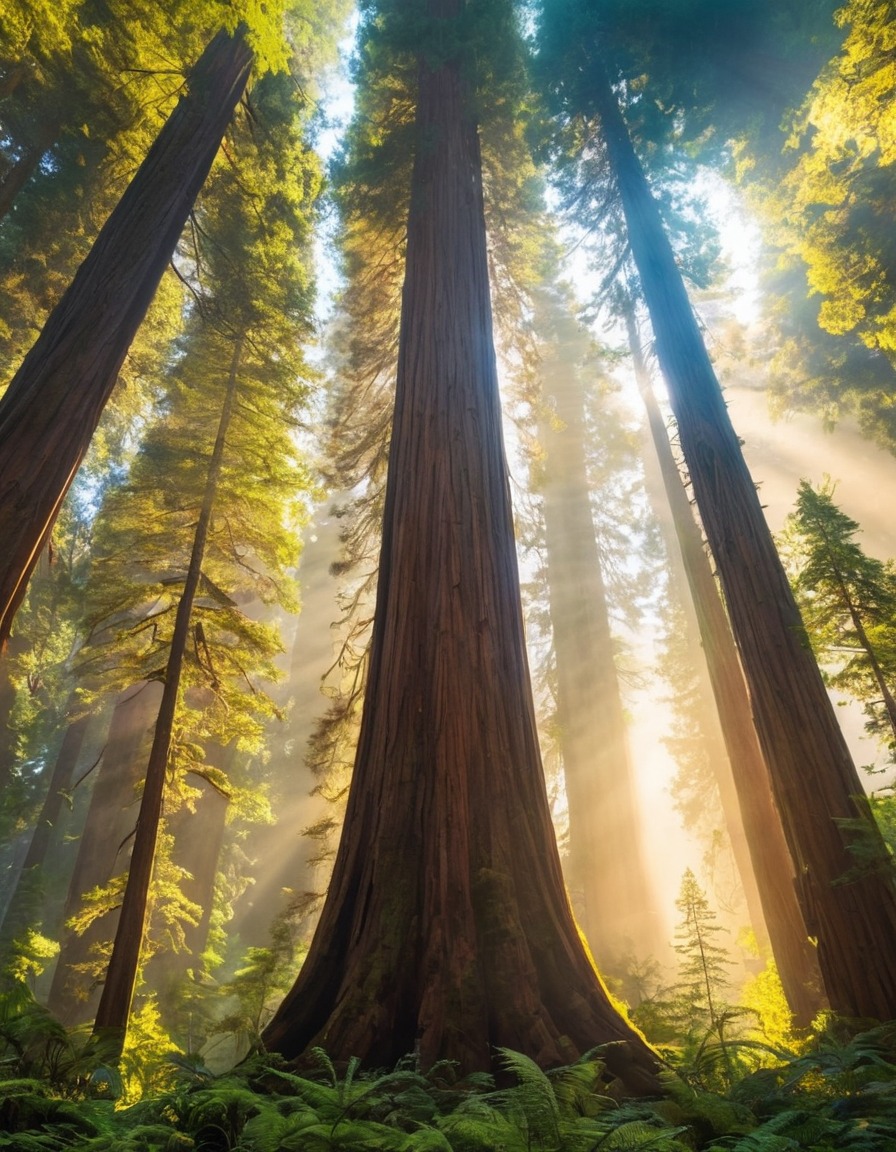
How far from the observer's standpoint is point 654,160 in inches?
354

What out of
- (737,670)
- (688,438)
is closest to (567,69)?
(688,438)

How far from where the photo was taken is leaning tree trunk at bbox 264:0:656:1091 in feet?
7.96

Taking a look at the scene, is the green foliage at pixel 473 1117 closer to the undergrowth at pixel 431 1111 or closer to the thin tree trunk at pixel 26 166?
the undergrowth at pixel 431 1111

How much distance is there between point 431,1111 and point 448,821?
1.24 meters

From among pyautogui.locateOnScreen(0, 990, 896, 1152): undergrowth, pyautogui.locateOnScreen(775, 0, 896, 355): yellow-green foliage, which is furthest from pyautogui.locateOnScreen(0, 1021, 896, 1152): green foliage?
pyautogui.locateOnScreen(775, 0, 896, 355): yellow-green foliage

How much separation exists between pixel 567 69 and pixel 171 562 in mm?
9272

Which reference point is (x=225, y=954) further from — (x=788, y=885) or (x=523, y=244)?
(x=523, y=244)

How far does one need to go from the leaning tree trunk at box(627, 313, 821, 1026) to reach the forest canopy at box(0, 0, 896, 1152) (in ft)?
0.17

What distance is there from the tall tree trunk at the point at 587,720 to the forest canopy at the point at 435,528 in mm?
193

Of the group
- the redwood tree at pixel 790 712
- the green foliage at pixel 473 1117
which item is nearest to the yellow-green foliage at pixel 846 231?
the redwood tree at pixel 790 712

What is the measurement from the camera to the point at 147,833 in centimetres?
587

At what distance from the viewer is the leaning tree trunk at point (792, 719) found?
3756 millimetres

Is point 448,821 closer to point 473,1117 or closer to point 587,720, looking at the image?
point 473,1117

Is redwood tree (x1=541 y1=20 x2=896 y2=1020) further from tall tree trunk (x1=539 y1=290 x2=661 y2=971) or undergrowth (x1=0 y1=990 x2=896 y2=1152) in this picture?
tall tree trunk (x1=539 y1=290 x2=661 y2=971)
